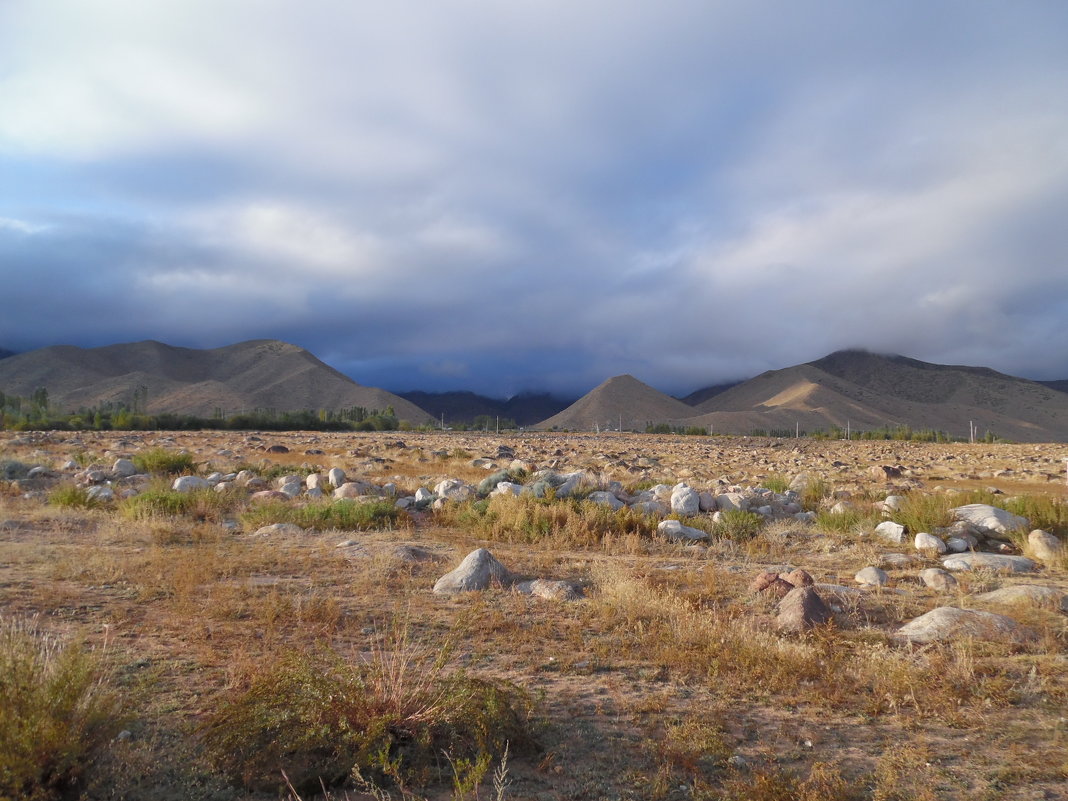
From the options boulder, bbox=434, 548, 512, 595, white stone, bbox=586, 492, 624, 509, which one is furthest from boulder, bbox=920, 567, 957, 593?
white stone, bbox=586, 492, 624, 509

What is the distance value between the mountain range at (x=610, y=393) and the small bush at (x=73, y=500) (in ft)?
245

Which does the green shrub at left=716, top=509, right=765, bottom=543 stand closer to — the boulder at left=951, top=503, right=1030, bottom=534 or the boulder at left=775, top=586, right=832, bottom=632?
the boulder at left=951, top=503, right=1030, bottom=534

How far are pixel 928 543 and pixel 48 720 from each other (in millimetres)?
10149

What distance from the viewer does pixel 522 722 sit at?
379cm

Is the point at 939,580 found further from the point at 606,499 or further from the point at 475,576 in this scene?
the point at 606,499

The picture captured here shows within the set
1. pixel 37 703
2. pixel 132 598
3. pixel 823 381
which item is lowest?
pixel 132 598

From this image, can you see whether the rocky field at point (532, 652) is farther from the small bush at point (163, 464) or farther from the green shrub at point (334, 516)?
the small bush at point (163, 464)

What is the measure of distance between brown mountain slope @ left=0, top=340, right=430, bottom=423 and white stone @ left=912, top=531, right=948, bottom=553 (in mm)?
89067

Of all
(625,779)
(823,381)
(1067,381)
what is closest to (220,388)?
(625,779)

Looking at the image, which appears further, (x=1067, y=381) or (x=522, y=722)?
(x=1067, y=381)

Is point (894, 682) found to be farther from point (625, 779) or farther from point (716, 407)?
point (716, 407)

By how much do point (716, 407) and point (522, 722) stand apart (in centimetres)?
14270

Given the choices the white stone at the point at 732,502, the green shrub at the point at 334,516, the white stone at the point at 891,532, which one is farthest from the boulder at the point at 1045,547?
the green shrub at the point at 334,516

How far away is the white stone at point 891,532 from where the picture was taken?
970 centimetres
